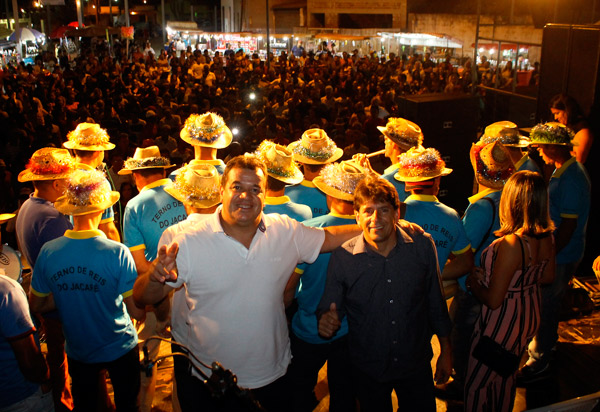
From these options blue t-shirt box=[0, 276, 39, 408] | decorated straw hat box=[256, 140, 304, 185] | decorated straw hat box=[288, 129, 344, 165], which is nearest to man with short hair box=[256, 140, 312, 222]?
decorated straw hat box=[256, 140, 304, 185]

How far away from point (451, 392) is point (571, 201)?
1805 mm

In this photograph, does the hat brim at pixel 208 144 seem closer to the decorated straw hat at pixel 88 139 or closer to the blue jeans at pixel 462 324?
the decorated straw hat at pixel 88 139

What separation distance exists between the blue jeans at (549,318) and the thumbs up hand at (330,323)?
6.80 feet

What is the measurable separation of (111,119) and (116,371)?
27.1 feet

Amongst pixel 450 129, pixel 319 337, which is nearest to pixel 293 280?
pixel 319 337

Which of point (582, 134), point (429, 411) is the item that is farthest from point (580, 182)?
point (429, 411)

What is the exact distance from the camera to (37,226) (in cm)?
409

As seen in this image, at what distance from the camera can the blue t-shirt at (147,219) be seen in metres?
4.17

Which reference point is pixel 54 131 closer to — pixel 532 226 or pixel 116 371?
pixel 116 371

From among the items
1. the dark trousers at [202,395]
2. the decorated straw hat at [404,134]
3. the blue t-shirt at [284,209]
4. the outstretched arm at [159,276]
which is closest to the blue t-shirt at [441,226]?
the blue t-shirt at [284,209]

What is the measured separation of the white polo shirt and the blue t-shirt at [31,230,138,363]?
659 mm

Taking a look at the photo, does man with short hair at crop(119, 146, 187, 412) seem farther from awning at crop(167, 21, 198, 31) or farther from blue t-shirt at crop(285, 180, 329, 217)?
awning at crop(167, 21, 198, 31)

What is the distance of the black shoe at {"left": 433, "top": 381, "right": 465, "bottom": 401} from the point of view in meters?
4.19

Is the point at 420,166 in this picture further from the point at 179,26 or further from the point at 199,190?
the point at 179,26
